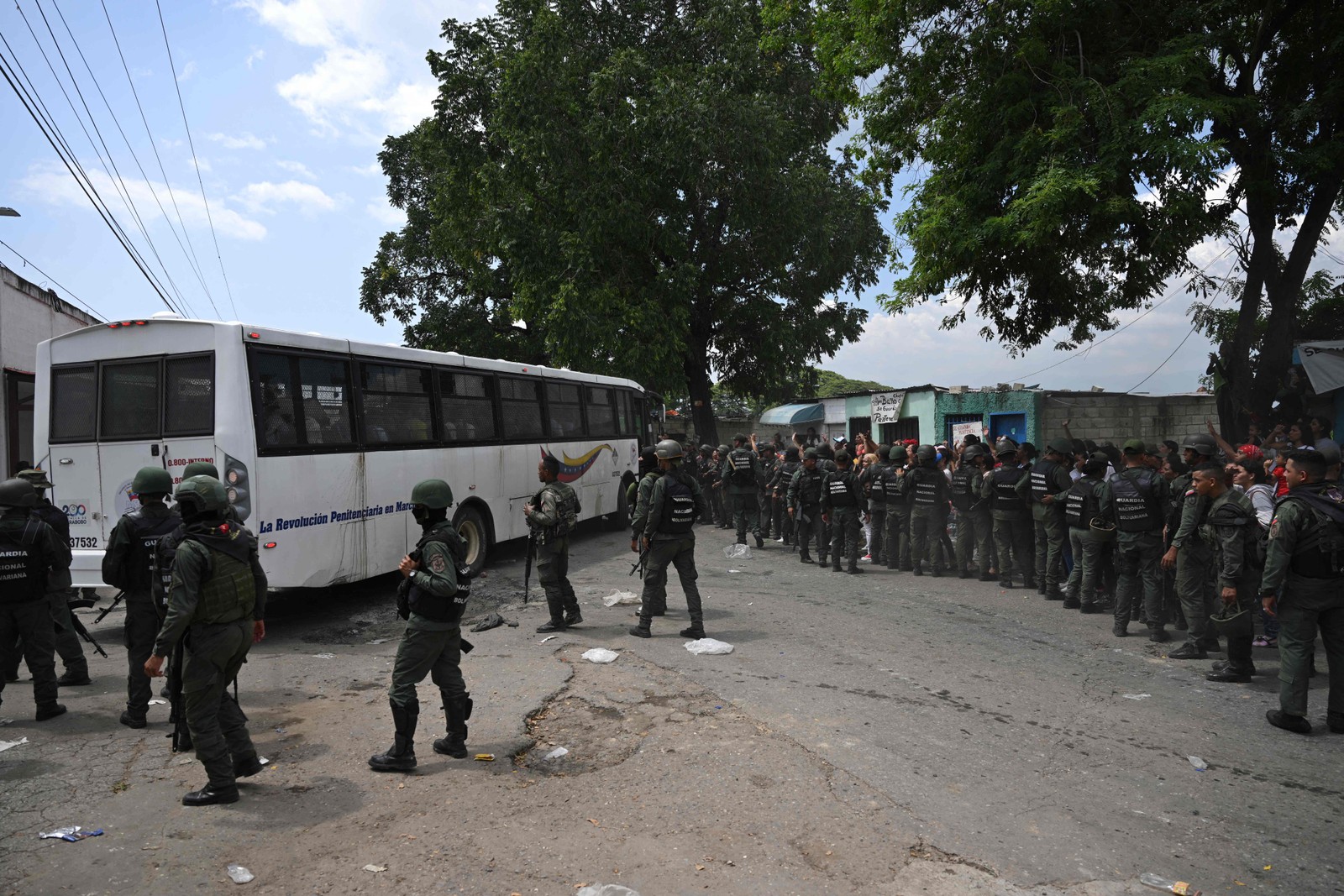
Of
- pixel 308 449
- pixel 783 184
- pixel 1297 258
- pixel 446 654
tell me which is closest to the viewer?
pixel 446 654

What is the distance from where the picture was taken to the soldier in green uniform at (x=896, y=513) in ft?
37.5

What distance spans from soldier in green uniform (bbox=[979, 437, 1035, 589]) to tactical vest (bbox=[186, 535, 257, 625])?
8.17 m

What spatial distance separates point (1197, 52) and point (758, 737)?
9938mm

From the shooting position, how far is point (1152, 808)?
427cm

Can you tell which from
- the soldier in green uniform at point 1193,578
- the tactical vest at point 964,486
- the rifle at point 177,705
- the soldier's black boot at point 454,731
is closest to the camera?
the rifle at point 177,705

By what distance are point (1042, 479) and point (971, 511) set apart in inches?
63.0

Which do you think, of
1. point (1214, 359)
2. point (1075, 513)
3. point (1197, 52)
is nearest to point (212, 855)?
point (1075, 513)

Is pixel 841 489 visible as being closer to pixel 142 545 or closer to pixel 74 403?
pixel 142 545

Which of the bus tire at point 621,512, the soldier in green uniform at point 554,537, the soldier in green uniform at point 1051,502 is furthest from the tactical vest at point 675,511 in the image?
the bus tire at point 621,512

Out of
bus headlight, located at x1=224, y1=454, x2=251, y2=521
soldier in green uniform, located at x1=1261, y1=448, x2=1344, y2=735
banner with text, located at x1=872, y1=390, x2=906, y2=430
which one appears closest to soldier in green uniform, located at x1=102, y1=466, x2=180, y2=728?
bus headlight, located at x1=224, y1=454, x2=251, y2=521

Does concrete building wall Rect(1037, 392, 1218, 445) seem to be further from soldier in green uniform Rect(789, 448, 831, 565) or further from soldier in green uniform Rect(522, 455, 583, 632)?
soldier in green uniform Rect(522, 455, 583, 632)

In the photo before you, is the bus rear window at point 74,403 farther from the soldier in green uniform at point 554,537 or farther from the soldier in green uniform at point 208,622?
the soldier in green uniform at point 208,622

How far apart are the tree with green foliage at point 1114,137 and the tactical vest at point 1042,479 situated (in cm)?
263

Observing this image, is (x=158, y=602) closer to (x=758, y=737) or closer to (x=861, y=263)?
(x=758, y=737)
